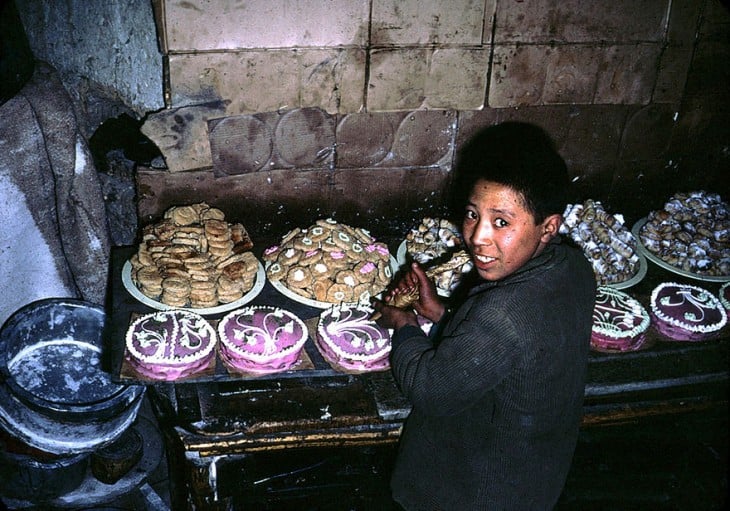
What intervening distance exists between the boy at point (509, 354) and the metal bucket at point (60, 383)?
2.04 m

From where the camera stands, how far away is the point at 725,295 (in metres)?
4.11

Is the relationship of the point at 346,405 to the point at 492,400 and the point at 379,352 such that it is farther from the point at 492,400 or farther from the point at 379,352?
the point at 492,400

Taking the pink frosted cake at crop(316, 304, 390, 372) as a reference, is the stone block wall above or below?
above

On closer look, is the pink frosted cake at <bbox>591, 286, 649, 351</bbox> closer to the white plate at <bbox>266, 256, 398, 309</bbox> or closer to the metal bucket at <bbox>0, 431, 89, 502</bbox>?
the white plate at <bbox>266, 256, 398, 309</bbox>

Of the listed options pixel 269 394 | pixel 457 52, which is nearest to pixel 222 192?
pixel 269 394

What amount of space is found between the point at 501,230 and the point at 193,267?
78.6 inches

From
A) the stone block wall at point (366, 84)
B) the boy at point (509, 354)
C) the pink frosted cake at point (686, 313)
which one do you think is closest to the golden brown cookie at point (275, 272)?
the stone block wall at point (366, 84)

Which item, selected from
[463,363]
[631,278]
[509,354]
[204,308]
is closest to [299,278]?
[204,308]

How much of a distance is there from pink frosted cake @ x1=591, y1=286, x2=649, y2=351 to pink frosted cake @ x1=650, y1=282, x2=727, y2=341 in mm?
123

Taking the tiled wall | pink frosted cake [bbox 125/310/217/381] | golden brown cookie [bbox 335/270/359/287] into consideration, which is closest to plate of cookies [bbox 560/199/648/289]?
the tiled wall

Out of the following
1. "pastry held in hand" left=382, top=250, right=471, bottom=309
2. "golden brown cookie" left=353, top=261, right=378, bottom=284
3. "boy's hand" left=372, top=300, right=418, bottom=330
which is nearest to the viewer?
"boy's hand" left=372, top=300, right=418, bottom=330

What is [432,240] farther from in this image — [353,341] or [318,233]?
[353,341]

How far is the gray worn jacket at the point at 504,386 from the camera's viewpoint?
228 centimetres

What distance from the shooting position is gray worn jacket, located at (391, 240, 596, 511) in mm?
2279
